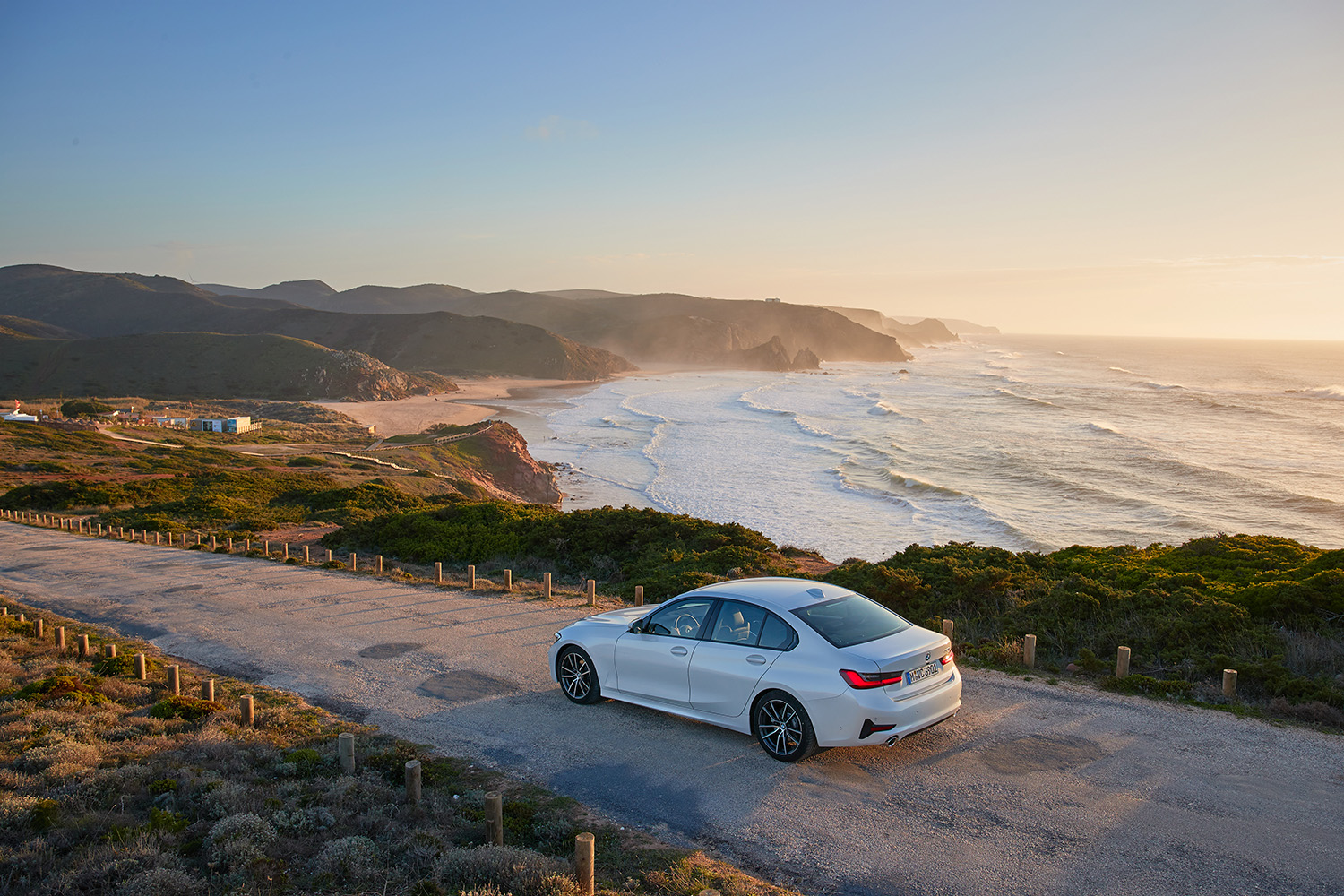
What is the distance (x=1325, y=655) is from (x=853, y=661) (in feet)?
21.6

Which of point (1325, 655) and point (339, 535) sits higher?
point (1325, 655)

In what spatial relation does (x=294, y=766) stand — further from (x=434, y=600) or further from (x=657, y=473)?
(x=657, y=473)

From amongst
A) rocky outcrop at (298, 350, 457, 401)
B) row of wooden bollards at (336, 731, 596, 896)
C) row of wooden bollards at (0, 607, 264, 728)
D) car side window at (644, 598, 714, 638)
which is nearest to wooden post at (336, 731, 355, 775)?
row of wooden bollards at (336, 731, 596, 896)

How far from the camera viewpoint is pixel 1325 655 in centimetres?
917

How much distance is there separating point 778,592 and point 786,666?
868 millimetres

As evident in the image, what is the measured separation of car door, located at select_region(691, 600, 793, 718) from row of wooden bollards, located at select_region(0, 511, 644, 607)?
18.0 feet

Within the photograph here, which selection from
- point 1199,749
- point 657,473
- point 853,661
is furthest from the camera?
point 657,473

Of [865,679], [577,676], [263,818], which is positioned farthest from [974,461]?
[263,818]

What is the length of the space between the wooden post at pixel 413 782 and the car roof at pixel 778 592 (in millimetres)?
2917

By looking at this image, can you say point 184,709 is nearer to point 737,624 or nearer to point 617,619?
point 617,619

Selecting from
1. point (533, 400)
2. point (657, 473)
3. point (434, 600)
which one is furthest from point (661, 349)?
point (434, 600)

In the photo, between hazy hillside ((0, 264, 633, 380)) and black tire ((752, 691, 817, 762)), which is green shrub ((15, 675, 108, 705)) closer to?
black tire ((752, 691, 817, 762))

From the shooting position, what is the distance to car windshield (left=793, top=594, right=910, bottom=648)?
6973 millimetres

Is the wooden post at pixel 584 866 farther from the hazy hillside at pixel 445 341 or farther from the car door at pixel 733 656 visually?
the hazy hillside at pixel 445 341
